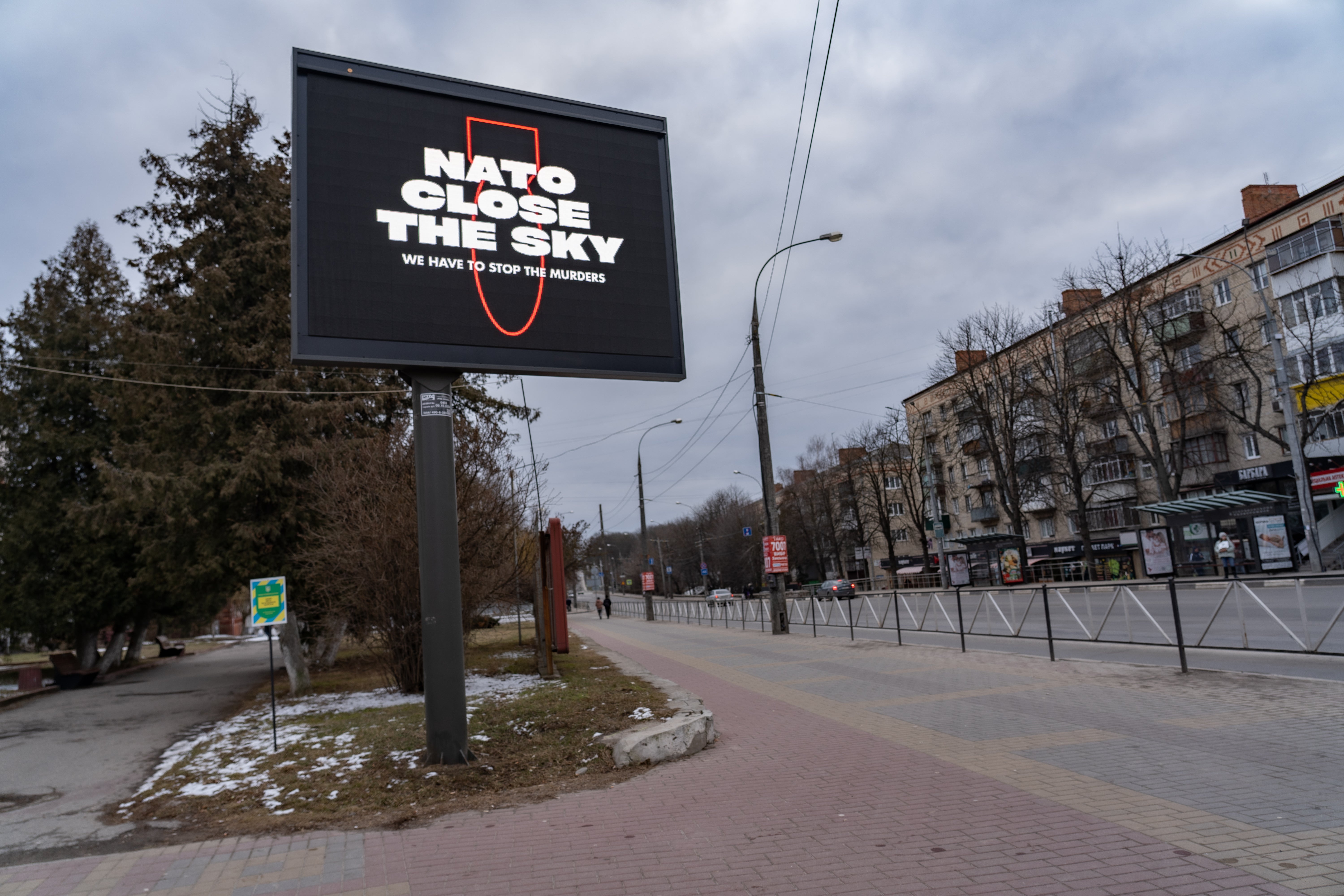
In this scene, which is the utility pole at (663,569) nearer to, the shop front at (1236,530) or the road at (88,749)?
the shop front at (1236,530)

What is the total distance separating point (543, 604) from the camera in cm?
1548

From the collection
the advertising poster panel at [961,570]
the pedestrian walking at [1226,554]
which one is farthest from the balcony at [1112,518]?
the pedestrian walking at [1226,554]

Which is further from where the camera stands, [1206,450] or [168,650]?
[1206,450]

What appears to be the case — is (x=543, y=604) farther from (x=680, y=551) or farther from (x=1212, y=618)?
(x=680, y=551)

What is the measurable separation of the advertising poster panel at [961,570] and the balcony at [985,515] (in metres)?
16.1

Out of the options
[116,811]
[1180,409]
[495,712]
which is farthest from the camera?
[1180,409]

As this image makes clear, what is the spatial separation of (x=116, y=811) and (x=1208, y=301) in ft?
154

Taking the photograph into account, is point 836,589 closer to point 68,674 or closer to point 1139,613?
point 1139,613

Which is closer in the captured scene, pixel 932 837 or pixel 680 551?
pixel 932 837

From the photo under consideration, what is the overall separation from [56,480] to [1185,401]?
151 feet

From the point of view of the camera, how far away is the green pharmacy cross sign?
993 centimetres

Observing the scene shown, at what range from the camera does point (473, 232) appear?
29.0ft

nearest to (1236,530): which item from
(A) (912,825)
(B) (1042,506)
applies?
(B) (1042,506)

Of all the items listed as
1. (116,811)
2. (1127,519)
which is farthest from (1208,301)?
(116,811)
